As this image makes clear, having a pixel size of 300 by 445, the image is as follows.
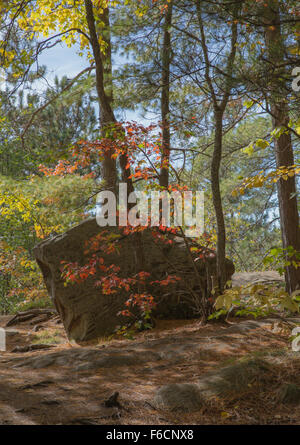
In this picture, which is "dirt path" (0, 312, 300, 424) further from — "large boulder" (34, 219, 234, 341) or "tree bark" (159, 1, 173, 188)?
"tree bark" (159, 1, 173, 188)

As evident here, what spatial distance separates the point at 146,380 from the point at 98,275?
336 cm

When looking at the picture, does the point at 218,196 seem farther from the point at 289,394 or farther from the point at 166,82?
the point at 289,394

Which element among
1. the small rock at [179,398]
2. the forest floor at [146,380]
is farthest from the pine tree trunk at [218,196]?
the small rock at [179,398]

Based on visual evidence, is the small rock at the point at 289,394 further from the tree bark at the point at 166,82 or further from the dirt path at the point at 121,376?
the tree bark at the point at 166,82

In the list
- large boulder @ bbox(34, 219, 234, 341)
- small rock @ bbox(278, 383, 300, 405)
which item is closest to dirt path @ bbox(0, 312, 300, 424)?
small rock @ bbox(278, 383, 300, 405)

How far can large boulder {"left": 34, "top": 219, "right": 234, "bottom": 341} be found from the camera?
6.48 m

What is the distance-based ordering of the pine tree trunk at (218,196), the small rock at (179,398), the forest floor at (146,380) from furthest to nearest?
the pine tree trunk at (218,196) < the small rock at (179,398) < the forest floor at (146,380)

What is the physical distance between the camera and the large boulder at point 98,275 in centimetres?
648

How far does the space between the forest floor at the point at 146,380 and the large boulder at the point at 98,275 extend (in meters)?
1.25

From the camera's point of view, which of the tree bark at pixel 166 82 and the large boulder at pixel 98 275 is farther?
→ the large boulder at pixel 98 275

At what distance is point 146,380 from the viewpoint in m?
3.49

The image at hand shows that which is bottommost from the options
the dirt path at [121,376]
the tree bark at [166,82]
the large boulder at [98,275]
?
the dirt path at [121,376]

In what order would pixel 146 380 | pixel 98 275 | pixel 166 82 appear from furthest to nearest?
pixel 98 275 → pixel 166 82 → pixel 146 380

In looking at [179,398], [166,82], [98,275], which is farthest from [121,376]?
[166,82]
